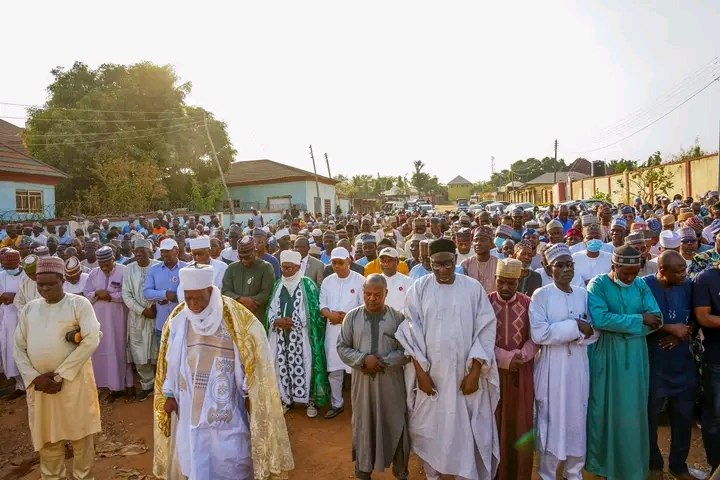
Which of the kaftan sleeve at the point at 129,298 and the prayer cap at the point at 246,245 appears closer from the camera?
the prayer cap at the point at 246,245

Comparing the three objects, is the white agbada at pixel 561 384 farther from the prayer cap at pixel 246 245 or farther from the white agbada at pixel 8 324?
the white agbada at pixel 8 324

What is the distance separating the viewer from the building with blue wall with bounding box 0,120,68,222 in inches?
757

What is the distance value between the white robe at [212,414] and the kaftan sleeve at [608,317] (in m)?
2.66

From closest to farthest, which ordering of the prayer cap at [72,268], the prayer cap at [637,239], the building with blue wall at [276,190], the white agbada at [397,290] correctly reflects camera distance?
the prayer cap at [637,239]
the white agbada at [397,290]
the prayer cap at [72,268]
the building with blue wall at [276,190]

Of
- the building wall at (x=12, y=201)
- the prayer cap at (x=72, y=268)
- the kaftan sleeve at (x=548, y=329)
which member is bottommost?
the kaftan sleeve at (x=548, y=329)

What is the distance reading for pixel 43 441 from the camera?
402 cm

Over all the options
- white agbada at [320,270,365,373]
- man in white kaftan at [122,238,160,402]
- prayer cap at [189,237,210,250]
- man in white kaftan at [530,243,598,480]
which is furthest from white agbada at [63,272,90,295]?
man in white kaftan at [530,243,598,480]

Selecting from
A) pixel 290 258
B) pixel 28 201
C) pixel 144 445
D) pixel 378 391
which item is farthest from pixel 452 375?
pixel 28 201

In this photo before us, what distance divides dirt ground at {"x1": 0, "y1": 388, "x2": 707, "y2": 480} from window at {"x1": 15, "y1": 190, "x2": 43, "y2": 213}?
53.8ft

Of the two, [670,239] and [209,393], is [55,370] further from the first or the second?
[670,239]

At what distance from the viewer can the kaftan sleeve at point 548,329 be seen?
3.84 m

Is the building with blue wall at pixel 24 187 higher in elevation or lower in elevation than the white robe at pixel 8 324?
higher

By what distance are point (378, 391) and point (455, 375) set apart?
64 cm

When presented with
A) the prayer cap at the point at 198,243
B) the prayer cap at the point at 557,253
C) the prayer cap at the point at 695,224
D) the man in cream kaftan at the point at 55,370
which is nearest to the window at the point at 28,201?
the prayer cap at the point at 198,243
